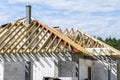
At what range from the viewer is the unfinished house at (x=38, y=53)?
2358 cm

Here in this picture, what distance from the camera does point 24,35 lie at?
24.9m

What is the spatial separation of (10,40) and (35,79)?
9.54 feet

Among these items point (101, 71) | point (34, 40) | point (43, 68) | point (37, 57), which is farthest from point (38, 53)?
point (101, 71)

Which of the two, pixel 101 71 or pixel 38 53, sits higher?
pixel 38 53

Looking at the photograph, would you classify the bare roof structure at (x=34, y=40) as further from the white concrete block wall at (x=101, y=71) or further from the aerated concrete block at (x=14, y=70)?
the white concrete block wall at (x=101, y=71)

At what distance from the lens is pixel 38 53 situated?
24.9m

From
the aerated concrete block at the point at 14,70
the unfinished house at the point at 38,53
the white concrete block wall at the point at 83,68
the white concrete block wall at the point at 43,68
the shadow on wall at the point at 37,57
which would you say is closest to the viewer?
the aerated concrete block at the point at 14,70

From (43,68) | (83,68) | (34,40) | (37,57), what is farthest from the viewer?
(83,68)

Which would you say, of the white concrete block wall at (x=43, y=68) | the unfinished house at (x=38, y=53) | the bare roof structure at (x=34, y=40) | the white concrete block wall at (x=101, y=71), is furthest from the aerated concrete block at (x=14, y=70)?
the white concrete block wall at (x=101, y=71)

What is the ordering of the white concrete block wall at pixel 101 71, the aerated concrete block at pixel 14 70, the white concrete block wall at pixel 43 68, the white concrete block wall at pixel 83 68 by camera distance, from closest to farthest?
the aerated concrete block at pixel 14 70
the white concrete block wall at pixel 43 68
the white concrete block wall at pixel 83 68
the white concrete block wall at pixel 101 71

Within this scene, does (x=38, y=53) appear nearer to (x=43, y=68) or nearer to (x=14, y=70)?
(x=43, y=68)

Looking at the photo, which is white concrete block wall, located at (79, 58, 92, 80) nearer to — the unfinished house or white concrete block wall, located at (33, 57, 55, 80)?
the unfinished house

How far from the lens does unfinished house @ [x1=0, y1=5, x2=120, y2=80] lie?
23578mm

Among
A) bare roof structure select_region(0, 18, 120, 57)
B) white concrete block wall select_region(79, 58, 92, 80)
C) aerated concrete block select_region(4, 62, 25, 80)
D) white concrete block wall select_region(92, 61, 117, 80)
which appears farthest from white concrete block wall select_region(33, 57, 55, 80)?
white concrete block wall select_region(92, 61, 117, 80)
